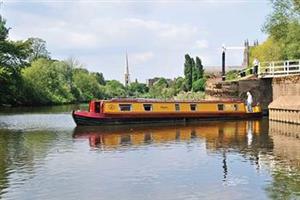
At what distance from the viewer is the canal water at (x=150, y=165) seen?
1416 cm

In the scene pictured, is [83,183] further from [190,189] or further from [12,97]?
[12,97]

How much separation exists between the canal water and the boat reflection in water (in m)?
0.05

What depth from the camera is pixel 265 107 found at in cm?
4356

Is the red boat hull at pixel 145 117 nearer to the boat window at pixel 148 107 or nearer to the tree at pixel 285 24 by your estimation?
the boat window at pixel 148 107

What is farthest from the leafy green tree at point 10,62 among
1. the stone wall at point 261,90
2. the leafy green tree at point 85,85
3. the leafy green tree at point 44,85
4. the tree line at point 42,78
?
the stone wall at point 261,90

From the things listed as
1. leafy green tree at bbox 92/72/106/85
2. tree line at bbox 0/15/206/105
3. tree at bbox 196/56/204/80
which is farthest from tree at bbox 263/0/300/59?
leafy green tree at bbox 92/72/106/85

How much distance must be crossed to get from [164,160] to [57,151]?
4993 mm

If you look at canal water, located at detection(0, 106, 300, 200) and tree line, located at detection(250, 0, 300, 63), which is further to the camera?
tree line, located at detection(250, 0, 300, 63)

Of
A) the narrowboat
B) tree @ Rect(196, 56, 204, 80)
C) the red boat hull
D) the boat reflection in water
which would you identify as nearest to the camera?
the boat reflection in water

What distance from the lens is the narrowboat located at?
1377 inches

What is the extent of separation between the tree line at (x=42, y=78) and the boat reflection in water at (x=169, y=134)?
1460 inches

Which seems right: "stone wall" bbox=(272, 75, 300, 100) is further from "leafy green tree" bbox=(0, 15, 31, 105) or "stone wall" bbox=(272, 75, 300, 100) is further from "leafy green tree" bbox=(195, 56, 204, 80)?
"leafy green tree" bbox=(195, 56, 204, 80)

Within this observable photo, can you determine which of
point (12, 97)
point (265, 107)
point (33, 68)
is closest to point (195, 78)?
point (33, 68)

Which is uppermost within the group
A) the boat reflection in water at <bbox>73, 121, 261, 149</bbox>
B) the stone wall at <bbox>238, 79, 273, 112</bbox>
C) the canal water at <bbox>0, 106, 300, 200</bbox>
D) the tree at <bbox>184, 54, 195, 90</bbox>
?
the tree at <bbox>184, 54, 195, 90</bbox>
